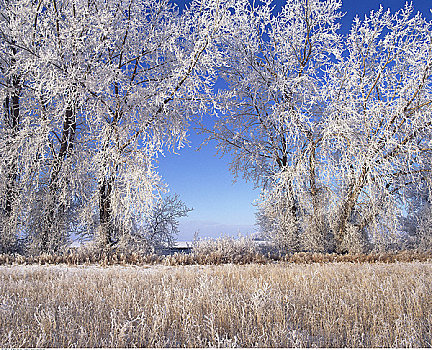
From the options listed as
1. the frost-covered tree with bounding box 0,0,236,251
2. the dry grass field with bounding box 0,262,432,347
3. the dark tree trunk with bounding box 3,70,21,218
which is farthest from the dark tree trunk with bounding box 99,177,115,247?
the dry grass field with bounding box 0,262,432,347

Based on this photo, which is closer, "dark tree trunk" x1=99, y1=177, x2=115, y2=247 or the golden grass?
the golden grass

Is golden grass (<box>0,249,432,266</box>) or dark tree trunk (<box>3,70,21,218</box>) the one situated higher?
dark tree trunk (<box>3,70,21,218</box>)

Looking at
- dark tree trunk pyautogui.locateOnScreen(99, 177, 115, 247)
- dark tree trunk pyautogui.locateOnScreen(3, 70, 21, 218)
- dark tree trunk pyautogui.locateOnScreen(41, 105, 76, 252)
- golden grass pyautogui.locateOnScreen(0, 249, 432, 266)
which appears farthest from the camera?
dark tree trunk pyautogui.locateOnScreen(3, 70, 21, 218)

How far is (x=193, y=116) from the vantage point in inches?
464

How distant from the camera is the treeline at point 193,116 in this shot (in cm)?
1020

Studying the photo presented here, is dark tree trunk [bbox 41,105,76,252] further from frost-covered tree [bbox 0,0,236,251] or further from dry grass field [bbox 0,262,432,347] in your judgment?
dry grass field [bbox 0,262,432,347]

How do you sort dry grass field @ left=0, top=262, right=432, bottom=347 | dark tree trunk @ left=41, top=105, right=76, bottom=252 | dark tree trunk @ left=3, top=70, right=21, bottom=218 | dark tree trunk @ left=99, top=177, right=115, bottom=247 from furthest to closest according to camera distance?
dark tree trunk @ left=3, top=70, right=21, bottom=218 < dark tree trunk @ left=41, top=105, right=76, bottom=252 < dark tree trunk @ left=99, top=177, right=115, bottom=247 < dry grass field @ left=0, top=262, right=432, bottom=347

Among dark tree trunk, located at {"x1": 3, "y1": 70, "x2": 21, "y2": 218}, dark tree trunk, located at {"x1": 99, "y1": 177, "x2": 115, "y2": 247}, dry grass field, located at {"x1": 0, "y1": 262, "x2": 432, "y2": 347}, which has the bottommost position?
dry grass field, located at {"x1": 0, "y1": 262, "x2": 432, "y2": 347}

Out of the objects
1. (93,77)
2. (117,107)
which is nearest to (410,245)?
(117,107)

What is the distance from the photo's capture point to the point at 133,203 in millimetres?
9984

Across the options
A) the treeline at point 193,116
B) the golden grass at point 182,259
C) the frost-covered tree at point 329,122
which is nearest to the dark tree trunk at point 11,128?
the treeline at point 193,116

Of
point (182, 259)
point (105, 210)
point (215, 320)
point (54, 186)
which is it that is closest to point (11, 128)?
point (54, 186)

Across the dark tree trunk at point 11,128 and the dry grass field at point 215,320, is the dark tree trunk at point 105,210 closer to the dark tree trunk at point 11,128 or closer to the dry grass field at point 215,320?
the dark tree trunk at point 11,128

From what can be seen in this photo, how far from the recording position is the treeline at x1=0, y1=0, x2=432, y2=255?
10.2m
